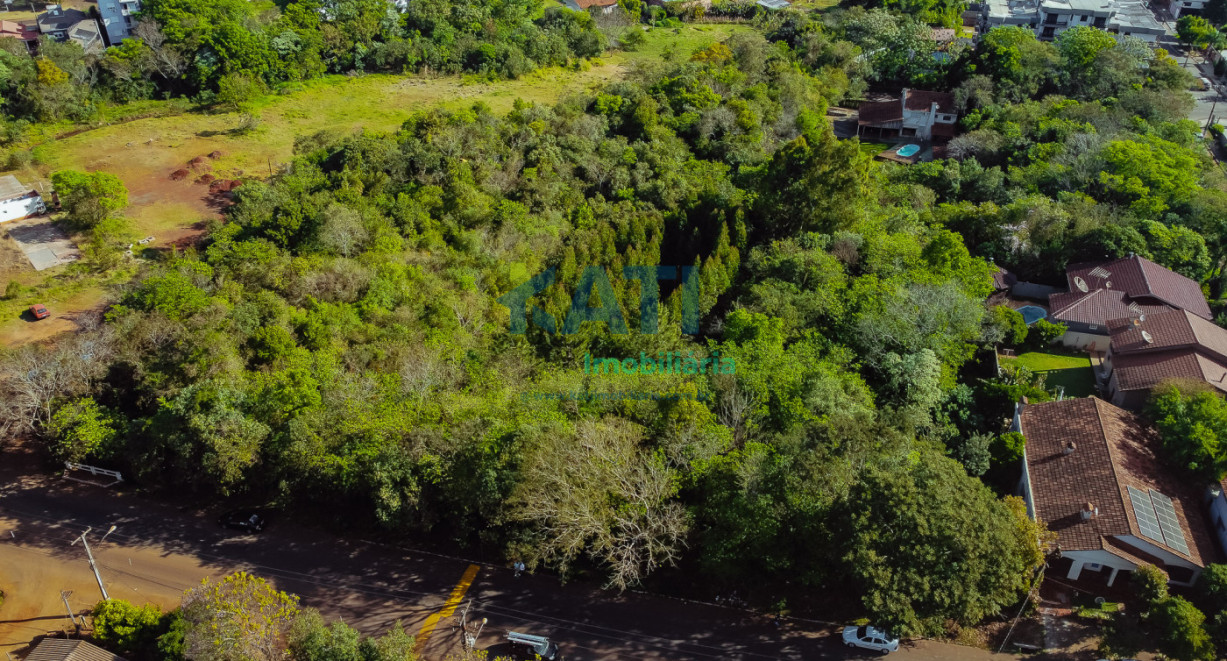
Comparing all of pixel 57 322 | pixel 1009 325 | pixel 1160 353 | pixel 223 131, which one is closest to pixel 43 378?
pixel 57 322

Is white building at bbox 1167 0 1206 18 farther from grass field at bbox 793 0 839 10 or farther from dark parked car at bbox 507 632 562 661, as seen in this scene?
dark parked car at bbox 507 632 562 661

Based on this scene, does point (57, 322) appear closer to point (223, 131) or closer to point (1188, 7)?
point (223, 131)

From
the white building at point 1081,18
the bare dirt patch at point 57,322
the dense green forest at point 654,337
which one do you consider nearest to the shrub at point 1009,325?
the dense green forest at point 654,337

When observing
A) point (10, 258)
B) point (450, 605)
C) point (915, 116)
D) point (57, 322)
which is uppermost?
point (915, 116)

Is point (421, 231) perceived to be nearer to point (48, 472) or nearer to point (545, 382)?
point (545, 382)

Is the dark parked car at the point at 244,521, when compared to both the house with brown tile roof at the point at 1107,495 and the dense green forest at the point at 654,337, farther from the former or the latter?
the house with brown tile roof at the point at 1107,495
